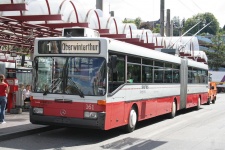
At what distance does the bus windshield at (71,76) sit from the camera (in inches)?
382

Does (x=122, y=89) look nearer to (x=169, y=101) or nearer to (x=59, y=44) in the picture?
(x=59, y=44)

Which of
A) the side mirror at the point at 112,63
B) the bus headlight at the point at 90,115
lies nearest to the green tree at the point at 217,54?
the side mirror at the point at 112,63

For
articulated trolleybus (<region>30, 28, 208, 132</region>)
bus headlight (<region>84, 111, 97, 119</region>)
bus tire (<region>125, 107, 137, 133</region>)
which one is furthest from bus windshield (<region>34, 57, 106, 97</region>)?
bus tire (<region>125, 107, 137, 133</region>)

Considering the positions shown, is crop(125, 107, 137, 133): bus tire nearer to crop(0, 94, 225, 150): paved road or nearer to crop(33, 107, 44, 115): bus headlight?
crop(0, 94, 225, 150): paved road

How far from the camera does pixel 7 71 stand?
28.2 m

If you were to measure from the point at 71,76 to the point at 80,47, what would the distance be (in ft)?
2.74

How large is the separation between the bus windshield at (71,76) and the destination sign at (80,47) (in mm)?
200

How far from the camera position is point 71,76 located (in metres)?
9.88

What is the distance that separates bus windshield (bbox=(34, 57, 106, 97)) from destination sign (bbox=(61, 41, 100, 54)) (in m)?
0.20

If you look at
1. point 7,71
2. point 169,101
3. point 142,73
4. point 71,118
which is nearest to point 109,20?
point 169,101

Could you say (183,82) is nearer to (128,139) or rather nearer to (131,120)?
(131,120)

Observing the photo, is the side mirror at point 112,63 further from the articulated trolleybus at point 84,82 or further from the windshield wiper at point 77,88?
the windshield wiper at point 77,88

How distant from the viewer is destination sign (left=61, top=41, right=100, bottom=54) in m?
9.86

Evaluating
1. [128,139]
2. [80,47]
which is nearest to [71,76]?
[80,47]
